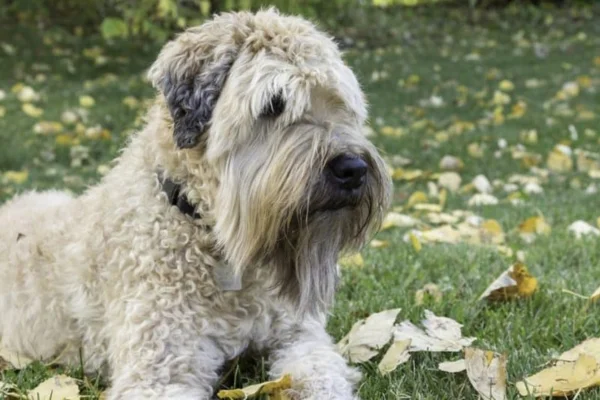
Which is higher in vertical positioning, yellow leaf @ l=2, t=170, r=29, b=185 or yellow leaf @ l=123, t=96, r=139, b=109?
yellow leaf @ l=2, t=170, r=29, b=185

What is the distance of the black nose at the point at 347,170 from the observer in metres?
Result: 2.73

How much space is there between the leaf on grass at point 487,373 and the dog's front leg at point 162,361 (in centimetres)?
96

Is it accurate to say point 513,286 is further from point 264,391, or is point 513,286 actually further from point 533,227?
point 533,227

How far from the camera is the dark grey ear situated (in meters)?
2.88

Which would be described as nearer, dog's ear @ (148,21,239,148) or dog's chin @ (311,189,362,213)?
dog's chin @ (311,189,362,213)

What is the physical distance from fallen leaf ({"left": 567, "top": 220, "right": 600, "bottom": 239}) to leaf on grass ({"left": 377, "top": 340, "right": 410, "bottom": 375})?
2606mm

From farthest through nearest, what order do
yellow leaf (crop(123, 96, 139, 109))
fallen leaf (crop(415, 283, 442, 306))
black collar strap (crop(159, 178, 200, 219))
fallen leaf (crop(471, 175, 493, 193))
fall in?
yellow leaf (crop(123, 96, 139, 109)), fallen leaf (crop(471, 175, 493, 193)), fallen leaf (crop(415, 283, 442, 306)), black collar strap (crop(159, 178, 200, 219))

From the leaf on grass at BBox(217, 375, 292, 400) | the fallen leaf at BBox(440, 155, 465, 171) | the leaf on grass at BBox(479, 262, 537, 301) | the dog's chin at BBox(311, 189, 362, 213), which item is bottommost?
the fallen leaf at BBox(440, 155, 465, 171)

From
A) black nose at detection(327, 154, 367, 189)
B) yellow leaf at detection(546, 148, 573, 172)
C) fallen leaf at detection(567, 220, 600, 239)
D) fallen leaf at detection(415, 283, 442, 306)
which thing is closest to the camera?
black nose at detection(327, 154, 367, 189)

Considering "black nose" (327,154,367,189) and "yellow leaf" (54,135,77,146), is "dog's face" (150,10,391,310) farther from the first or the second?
"yellow leaf" (54,135,77,146)

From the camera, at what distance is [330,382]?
9.37ft

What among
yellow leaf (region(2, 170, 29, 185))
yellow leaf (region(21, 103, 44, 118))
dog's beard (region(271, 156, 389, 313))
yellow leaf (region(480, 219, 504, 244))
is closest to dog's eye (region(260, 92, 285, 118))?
dog's beard (region(271, 156, 389, 313))

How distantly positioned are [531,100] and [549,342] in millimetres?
9187

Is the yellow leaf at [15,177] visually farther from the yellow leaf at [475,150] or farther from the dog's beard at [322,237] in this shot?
the dog's beard at [322,237]
